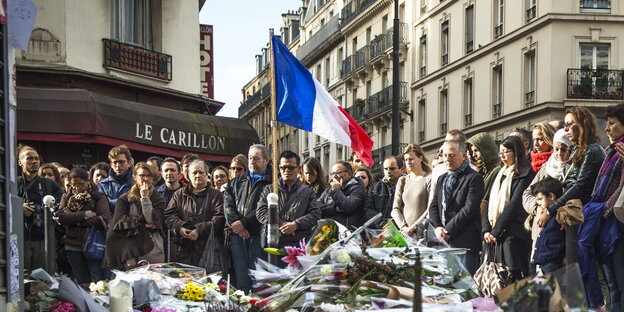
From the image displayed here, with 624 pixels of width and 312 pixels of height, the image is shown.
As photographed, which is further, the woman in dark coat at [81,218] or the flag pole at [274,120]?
the woman in dark coat at [81,218]

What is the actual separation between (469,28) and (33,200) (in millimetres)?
31108

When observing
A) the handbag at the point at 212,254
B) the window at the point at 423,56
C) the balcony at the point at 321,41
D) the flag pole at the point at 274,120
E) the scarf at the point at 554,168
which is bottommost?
the handbag at the point at 212,254

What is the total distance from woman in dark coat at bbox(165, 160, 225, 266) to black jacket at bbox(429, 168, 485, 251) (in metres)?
2.67

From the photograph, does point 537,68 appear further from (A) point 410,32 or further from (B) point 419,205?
(B) point 419,205

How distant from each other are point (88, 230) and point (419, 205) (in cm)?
361

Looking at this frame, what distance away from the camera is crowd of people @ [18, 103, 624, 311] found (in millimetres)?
7930

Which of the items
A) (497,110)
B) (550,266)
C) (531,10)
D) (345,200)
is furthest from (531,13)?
(550,266)

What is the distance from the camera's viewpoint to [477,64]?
39.7 metres

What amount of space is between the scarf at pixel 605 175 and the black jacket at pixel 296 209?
343 cm

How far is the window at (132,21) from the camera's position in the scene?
2191 centimetres

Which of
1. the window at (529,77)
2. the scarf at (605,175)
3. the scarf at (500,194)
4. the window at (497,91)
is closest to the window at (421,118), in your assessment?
the window at (497,91)

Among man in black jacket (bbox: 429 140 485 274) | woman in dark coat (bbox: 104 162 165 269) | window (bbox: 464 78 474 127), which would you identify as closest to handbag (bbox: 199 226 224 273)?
woman in dark coat (bbox: 104 162 165 269)

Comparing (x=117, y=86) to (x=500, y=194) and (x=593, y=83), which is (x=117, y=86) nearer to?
(x=500, y=194)

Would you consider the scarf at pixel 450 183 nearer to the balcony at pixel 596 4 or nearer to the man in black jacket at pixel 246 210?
the man in black jacket at pixel 246 210
